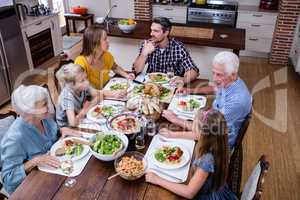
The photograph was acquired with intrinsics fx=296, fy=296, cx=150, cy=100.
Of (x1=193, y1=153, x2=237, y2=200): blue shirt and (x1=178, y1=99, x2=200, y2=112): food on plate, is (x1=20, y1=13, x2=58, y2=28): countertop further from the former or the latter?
(x1=193, y1=153, x2=237, y2=200): blue shirt

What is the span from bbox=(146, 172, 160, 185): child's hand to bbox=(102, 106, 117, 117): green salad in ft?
2.45

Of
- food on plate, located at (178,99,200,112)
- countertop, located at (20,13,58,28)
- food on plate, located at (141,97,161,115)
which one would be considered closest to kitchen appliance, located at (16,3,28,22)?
countertop, located at (20,13,58,28)

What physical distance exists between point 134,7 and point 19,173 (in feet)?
15.5

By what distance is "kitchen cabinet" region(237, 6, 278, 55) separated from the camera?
534 centimetres

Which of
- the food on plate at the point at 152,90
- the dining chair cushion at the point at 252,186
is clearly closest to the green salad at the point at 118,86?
the food on plate at the point at 152,90

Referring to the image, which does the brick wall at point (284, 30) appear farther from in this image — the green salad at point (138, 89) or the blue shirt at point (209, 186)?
the blue shirt at point (209, 186)

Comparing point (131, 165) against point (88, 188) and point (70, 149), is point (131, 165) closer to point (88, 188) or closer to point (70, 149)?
point (88, 188)

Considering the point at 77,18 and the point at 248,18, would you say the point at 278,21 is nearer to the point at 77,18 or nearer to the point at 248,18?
the point at 248,18

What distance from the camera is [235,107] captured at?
212cm

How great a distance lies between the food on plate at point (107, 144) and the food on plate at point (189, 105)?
0.69 meters

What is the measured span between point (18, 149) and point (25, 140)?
0.08m

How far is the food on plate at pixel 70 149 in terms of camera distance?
194cm

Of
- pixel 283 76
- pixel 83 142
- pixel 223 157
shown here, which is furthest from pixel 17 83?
pixel 283 76

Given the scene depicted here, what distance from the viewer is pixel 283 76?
5074 mm
